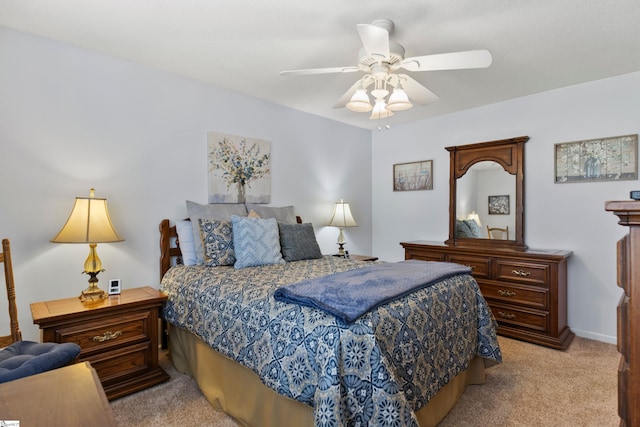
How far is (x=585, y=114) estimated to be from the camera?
3.10 meters

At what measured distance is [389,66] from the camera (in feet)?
7.00

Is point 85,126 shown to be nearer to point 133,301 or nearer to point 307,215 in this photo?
point 133,301

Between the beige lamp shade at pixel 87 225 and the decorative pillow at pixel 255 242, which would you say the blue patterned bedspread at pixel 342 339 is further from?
the beige lamp shade at pixel 87 225

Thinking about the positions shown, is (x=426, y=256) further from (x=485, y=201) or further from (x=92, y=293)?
(x=92, y=293)

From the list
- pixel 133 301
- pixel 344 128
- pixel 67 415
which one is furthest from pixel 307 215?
pixel 67 415

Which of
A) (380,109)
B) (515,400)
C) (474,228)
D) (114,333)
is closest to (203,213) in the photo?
(114,333)

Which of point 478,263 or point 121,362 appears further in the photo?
point 478,263

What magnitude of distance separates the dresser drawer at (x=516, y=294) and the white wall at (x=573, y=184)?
1.70 feet

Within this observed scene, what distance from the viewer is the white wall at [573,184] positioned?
9.70ft

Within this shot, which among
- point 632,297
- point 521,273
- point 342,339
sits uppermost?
point 632,297

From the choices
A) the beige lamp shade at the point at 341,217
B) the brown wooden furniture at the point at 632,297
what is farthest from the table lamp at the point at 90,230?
the brown wooden furniture at the point at 632,297

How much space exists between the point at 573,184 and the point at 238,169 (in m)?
3.29

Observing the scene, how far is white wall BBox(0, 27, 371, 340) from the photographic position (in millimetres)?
2221

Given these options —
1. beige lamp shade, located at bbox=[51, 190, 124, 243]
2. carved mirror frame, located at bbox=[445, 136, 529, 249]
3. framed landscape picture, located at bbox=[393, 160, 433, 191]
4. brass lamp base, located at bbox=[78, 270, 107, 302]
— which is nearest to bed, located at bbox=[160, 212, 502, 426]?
brass lamp base, located at bbox=[78, 270, 107, 302]
